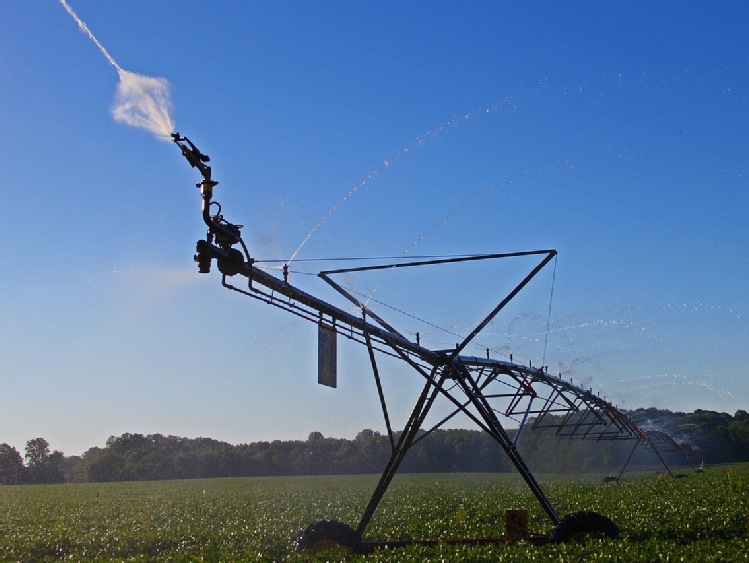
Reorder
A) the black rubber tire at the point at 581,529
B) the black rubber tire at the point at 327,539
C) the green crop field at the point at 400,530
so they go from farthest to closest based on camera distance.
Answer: the black rubber tire at the point at 581,529 → the black rubber tire at the point at 327,539 → the green crop field at the point at 400,530

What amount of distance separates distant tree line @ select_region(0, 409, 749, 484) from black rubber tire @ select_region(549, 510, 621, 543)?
79.1m

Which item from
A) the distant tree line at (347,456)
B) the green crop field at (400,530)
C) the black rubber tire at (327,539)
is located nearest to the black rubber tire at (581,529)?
the green crop field at (400,530)

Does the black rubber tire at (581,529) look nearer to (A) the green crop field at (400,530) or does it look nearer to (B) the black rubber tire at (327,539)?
(A) the green crop field at (400,530)

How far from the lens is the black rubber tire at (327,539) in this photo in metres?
12.5

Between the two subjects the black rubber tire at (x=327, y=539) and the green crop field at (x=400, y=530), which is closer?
the green crop field at (x=400, y=530)

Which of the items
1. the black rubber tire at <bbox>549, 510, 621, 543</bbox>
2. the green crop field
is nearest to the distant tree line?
the green crop field

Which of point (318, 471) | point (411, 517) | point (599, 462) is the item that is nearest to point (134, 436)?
point (318, 471)

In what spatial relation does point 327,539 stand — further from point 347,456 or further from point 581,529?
point 347,456

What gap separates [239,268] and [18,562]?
1307 cm

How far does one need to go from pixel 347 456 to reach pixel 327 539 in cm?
9539

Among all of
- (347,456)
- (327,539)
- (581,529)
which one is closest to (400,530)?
(327,539)

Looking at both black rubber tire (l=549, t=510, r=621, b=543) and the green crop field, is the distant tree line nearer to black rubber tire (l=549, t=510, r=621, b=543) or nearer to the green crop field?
the green crop field

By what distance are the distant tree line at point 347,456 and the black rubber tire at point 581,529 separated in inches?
3114

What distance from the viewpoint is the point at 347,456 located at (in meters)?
105
